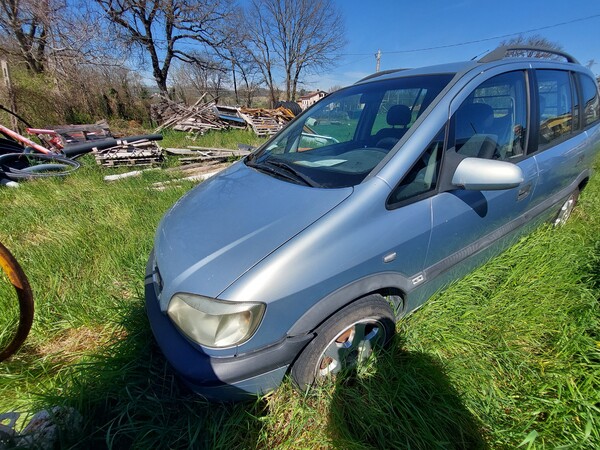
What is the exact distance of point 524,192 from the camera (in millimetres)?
2043

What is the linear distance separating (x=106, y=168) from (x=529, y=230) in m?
7.33

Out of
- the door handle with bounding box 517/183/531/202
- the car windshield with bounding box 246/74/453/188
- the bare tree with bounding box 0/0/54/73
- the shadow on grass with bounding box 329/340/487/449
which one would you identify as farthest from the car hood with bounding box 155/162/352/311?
the bare tree with bounding box 0/0/54/73

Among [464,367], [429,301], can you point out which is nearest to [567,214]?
[429,301]

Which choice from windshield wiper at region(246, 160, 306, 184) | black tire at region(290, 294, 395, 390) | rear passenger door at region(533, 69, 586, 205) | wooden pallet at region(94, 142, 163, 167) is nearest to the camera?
black tire at region(290, 294, 395, 390)

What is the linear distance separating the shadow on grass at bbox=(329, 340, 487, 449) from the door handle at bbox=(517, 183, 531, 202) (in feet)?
4.48

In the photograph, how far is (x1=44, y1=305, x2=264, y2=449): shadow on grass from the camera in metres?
1.33

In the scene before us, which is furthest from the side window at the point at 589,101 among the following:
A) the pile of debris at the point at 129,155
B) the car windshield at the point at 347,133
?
the pile of debris at the point at 129,155

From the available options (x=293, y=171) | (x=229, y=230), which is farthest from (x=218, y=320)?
(x=293, y=171)

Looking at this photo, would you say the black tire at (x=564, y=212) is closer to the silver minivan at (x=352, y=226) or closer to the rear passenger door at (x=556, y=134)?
the rear passenger door at (x=556, y=134)

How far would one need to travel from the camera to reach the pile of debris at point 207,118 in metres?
12.9

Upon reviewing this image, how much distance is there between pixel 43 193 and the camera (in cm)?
429

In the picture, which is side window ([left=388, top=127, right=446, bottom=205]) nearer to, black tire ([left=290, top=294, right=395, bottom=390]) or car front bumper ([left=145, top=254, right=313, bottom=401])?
black tire ([left=290, top=294, right=395, bottom=390])

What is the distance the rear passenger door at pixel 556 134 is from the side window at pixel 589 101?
25cm

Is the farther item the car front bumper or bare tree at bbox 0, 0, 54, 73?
bare tree at bbox 0, 0, 54, 73
